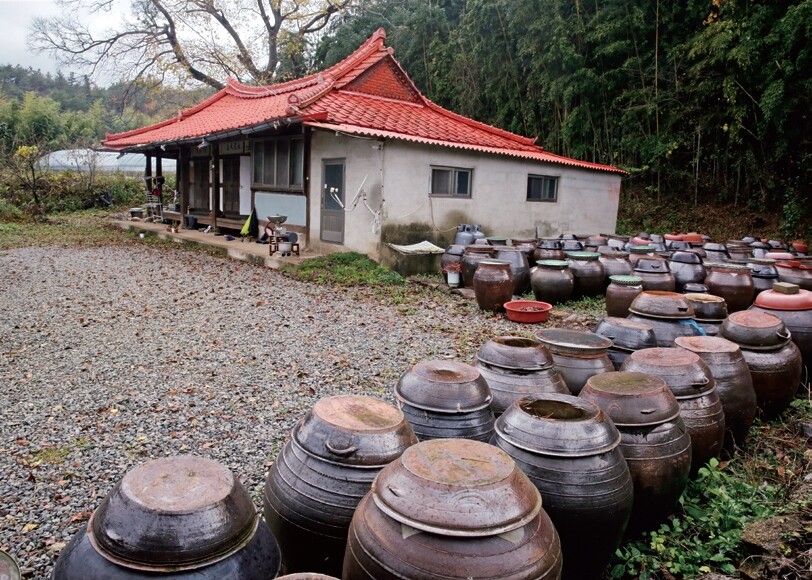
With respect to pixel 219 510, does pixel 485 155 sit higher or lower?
higher

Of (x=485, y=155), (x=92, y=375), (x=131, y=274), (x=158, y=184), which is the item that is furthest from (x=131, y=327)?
(x=158, y=184)

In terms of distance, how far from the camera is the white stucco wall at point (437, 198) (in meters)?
10.3

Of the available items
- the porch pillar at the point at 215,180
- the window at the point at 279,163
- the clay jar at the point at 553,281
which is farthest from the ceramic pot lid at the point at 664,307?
the porch pillar at the point at 215,180

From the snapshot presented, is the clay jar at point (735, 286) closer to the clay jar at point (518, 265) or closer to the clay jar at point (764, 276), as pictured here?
the clay jar at point (764, 276)

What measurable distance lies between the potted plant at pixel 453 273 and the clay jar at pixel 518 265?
0.70m

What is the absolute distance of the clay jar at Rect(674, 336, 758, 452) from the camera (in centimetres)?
373

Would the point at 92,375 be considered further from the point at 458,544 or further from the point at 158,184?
the point at 158,184

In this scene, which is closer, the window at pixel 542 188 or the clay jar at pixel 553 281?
the clay jar at pixel 553 281

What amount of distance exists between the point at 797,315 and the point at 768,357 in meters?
1.01

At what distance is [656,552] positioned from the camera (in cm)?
284

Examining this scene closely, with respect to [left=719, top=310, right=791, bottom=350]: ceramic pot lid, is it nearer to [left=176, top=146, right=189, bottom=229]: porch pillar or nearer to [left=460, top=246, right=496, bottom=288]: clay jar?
[left=460, top=246, right=496, bottom=288]: clay jar

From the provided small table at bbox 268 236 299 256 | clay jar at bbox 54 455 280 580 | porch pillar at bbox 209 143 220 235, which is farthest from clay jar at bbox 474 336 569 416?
porch pillar at bbox 209 143 220 235

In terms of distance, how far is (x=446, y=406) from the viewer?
9.12 ft

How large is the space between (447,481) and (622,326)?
9.24 ft
